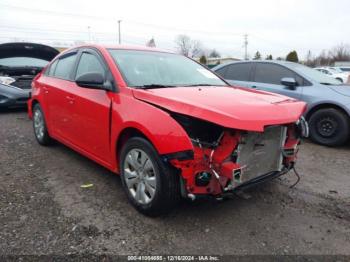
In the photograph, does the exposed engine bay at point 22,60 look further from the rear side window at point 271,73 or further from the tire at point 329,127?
the tire at point 329,127

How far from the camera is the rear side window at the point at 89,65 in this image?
12.0ft

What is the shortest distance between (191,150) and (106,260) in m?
1.05

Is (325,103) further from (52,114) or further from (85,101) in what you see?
(52,114)

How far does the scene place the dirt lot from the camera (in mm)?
2555

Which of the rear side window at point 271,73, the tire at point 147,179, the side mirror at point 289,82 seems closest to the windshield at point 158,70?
the tire at point 147,179

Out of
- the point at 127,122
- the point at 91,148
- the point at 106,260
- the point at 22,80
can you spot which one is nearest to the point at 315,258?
the point at 106,260

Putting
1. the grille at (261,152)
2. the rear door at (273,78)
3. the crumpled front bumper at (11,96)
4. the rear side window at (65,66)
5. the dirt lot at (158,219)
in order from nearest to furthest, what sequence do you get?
the dirt lot at (158,219), the grille at (261,152), the rear side window at (65,66), the rear door at (273,78), the crumpled front bumper at (11,96)

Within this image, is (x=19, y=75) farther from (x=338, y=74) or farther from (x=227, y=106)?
(x=338, y=74)

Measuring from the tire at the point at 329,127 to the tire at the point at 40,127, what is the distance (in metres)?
4.57

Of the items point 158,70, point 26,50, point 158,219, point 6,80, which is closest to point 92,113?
point 158,70

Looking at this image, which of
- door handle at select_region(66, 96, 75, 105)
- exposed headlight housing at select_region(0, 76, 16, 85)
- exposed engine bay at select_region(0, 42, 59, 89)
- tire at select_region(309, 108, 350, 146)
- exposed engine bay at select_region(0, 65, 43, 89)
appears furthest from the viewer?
exposed engine bay at select_region(0, 42, 59, 89)

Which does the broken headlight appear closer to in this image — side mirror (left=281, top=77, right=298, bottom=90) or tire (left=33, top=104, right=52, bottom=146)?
side mirror (left=281, top=77, right=298, bottom=90)

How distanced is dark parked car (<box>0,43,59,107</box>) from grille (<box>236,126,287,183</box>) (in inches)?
265

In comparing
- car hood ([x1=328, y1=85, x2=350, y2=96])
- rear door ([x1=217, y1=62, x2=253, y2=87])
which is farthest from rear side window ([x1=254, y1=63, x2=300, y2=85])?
car hood ([x1=328, y1=85, x2=350, y2=96])
